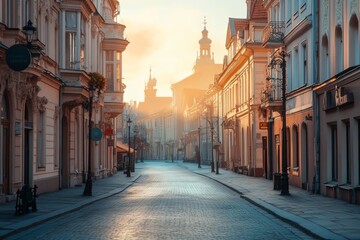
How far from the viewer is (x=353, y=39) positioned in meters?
23.0

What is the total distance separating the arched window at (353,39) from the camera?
22797mm

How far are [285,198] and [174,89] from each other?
4287 inches

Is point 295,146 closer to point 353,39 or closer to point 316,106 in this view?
point 316,106

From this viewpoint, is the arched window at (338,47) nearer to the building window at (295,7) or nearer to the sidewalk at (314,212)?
the sidewalk at (314,212)

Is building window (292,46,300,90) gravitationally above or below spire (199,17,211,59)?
below

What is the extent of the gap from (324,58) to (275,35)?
7.39 m

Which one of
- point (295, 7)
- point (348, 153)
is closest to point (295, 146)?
point (295, 7)

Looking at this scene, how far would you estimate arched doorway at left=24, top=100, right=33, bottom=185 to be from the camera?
26.5 meters

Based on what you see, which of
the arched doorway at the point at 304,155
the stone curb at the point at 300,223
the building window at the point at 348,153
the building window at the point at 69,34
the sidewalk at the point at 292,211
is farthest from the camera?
the building window at the point at 69,34

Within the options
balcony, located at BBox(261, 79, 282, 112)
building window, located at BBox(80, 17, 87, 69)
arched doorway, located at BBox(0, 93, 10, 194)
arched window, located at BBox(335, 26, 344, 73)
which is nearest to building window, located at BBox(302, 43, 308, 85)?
balcony, located at BBox(261, 79, 282, 112)

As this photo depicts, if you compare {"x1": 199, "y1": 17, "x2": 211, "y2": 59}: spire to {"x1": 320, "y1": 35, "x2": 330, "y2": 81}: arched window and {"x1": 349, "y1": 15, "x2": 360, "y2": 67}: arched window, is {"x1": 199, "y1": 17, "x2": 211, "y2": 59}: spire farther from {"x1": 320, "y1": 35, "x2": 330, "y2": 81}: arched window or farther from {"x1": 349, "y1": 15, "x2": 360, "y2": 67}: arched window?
{"x1": 349, "y1": 15, "x2": 360, "y2": 67}: arched window

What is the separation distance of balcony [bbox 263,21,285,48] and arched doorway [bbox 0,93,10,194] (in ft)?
48.3

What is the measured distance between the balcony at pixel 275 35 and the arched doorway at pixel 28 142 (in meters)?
12.6

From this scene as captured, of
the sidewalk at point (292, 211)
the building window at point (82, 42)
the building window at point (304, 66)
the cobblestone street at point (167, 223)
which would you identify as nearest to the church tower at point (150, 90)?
the building window at point (82, 42)
